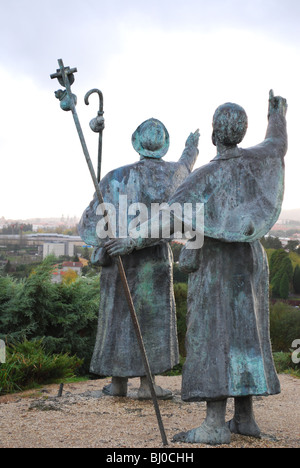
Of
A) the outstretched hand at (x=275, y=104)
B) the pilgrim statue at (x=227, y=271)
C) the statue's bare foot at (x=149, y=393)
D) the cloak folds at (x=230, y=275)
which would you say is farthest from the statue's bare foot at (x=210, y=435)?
the outstretched hand at (x=275, y=104)

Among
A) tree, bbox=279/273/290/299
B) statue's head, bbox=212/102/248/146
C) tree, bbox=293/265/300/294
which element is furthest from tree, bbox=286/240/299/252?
statue's head, bbox=212/102/248/146

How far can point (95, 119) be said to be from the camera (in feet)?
16.7

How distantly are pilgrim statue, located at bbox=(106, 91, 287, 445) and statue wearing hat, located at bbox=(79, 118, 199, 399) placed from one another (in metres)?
Result: 1.44

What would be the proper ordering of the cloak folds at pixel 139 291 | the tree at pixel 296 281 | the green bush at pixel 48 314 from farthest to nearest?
1. the tree at pixel 296 281
2. the green bush at pixel 48 314
3. the cloak folds at pixel 139 291

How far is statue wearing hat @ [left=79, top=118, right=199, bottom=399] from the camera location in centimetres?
527

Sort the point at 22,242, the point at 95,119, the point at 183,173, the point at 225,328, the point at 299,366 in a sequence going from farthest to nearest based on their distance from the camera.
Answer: the point at 22,242 < the point at 299,366 < the point at 183,173 < the point at 95,119 < the point at 225,328

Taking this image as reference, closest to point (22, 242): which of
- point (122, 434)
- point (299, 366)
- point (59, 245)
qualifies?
point (59, 245)

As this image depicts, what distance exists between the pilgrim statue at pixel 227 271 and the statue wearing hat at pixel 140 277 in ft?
4.72

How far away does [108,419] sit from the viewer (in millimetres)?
4828

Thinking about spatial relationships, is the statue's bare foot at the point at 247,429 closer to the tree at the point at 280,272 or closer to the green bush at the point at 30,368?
the green bush at the point at 30,368

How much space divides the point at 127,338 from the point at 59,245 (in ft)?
29.7

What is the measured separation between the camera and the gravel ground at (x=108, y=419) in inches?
160

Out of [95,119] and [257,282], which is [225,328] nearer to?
[257,282]

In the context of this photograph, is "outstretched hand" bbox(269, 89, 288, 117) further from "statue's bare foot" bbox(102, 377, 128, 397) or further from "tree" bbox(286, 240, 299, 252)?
"tree" bbox(286, 240, 299, 252)
